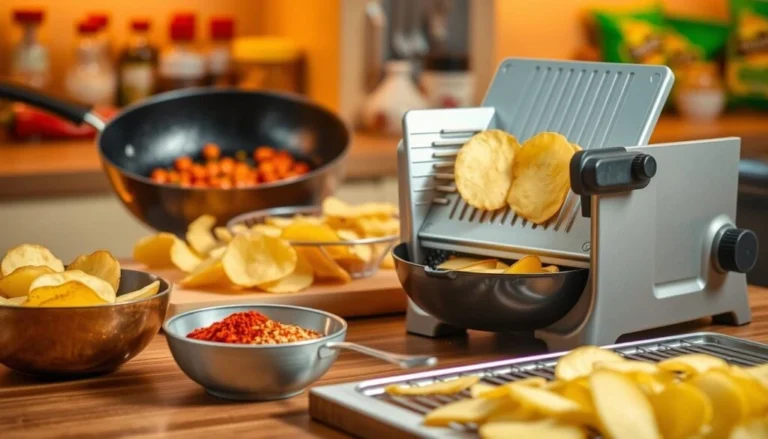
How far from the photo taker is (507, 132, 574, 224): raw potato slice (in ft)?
4.07

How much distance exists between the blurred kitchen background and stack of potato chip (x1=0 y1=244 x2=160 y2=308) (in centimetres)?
142

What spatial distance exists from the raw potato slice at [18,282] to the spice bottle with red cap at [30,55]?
199cm

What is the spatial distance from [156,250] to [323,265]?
26 centimetres

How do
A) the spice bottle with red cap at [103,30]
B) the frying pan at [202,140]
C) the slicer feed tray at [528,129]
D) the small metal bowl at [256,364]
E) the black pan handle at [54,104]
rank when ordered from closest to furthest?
the small metal bowl at [256,364]
the slicer feed tray at [528,129]
the frying pan at [202,140]
the black pan handle at [54,104]
the spice bottle with red cap at [103,30]

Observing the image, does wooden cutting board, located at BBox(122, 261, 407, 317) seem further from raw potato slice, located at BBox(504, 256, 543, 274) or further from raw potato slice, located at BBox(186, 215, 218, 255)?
raw potato slice, located at BBox(504, 256, 543, 274)

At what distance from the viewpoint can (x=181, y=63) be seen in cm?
312

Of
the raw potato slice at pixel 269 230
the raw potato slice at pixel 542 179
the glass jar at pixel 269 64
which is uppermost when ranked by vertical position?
the glass jar at pixel 269 64

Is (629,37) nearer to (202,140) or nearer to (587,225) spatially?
(202,140)

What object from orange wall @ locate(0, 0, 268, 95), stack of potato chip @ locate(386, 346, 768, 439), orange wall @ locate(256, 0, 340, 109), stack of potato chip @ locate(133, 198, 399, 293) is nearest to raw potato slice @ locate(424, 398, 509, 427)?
stack of potato chip @ locate(386, 346, 768, 439)

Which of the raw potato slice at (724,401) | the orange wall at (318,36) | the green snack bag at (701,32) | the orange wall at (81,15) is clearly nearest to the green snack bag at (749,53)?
the green snack bag at (701,32)

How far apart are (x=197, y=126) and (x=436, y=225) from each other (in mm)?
984

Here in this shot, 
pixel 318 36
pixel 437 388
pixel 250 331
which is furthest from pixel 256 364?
pixel 318 36

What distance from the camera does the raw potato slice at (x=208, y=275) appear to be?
4.72 ft

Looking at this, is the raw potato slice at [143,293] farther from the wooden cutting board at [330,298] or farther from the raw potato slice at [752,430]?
the raw potato slice at [752,430]
